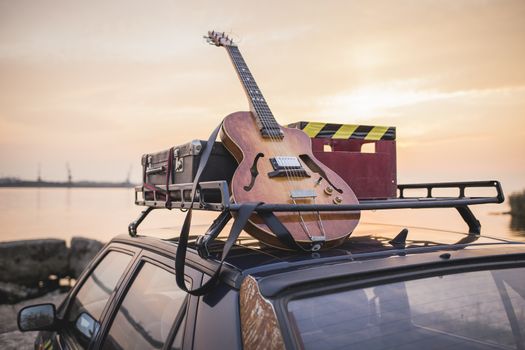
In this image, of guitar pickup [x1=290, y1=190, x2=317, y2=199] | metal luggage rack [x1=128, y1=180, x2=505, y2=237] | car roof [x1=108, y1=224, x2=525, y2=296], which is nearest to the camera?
car roof [x1=108, y1=224, x2=525, y2=296]

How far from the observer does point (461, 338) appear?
65.9 inches

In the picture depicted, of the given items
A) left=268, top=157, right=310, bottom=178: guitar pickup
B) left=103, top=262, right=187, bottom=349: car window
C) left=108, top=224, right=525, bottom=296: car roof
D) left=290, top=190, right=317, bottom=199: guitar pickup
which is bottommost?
left=103, top=262, right=187, bottom=349: car window

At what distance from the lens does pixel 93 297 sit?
8.65 ft

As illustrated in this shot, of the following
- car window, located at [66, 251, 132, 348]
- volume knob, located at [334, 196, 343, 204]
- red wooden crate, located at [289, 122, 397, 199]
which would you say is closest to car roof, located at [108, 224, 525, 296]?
volume knob, located at [334, 196, 343, 204]

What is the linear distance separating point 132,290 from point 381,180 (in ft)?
7.44

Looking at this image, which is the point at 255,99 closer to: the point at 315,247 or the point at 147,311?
the point at 315,247

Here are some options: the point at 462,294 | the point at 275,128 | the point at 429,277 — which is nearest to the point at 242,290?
the point at 429,277

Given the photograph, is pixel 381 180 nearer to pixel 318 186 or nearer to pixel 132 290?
pixel 318 186

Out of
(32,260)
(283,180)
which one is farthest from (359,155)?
(32,260)

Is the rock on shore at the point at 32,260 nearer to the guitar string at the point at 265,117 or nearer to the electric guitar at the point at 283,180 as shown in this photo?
the guitar string at the point at 265,117

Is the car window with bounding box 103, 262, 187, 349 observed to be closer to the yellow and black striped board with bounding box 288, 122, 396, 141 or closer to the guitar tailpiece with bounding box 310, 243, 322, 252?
the guitar tailpiece with bounding box 310, 243, 322, 252

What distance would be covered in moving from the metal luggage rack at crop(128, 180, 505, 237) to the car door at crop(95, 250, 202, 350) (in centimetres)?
29

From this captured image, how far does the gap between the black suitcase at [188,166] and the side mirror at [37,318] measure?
88 cm

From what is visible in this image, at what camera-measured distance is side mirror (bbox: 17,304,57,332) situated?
249 cm
